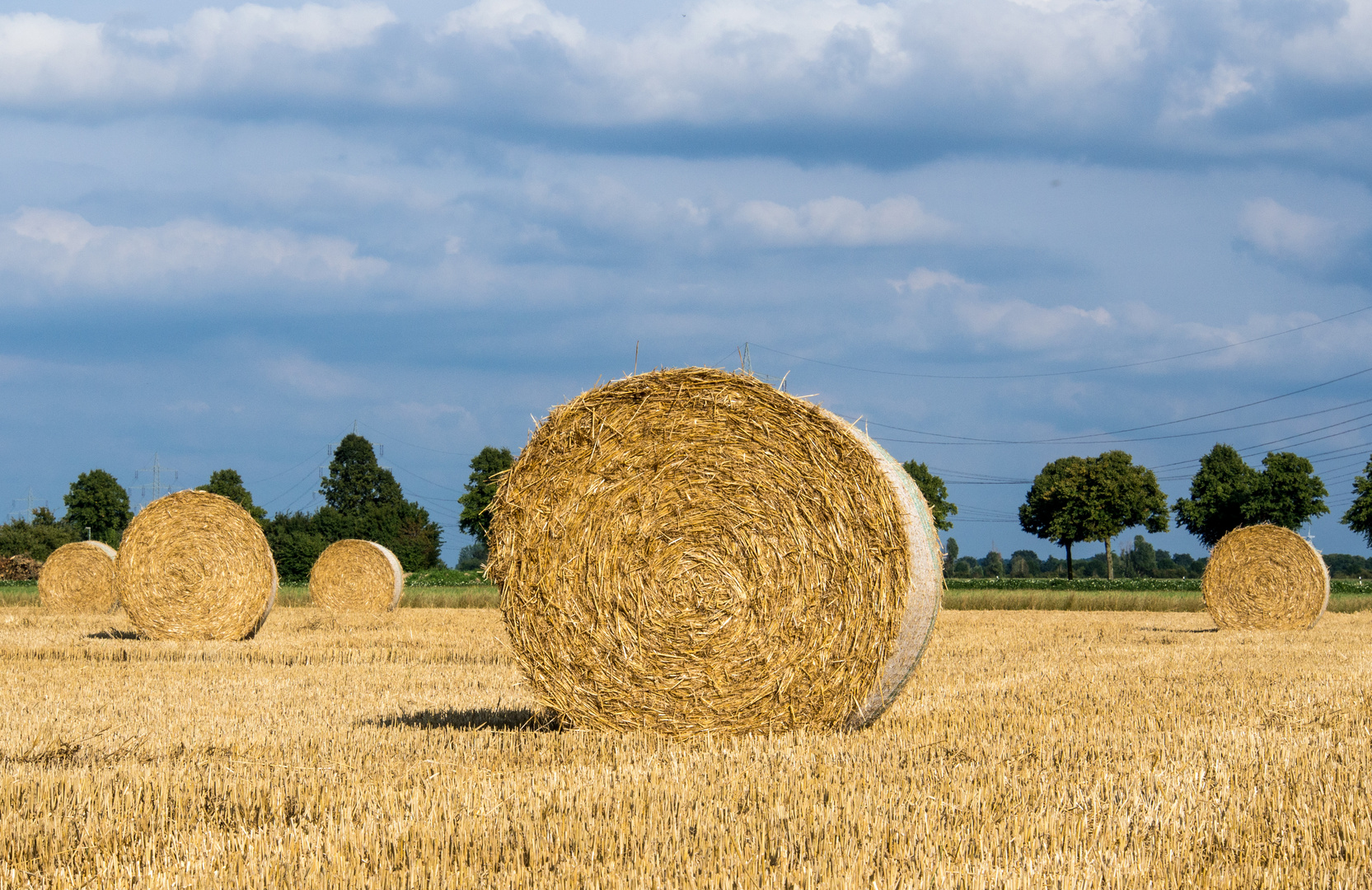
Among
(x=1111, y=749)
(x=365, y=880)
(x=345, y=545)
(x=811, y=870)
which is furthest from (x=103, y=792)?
(x=345, y=545)

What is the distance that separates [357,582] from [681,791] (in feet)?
61.7

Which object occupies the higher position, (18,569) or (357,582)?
(18,569)

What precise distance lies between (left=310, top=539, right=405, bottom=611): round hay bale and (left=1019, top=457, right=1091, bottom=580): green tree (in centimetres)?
4905

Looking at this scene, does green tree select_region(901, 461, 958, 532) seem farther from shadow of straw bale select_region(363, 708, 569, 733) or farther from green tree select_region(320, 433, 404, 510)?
shadow of straw bale select_region(363, 708, 569, 733)

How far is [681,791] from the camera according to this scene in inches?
214

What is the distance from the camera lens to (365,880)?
4090mm

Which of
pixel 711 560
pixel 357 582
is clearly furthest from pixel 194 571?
pixel 711 560

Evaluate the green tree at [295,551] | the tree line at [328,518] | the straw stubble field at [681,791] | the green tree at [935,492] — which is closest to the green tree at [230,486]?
the tree line at [328,518]

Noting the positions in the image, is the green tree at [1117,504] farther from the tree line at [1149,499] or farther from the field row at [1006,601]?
the field row at [1006,601]

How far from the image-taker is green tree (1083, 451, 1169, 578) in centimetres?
6612

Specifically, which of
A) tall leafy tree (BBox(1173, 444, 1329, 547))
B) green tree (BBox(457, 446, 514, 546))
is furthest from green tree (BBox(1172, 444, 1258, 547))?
green tree (BBox(457, 446, 514, 546))

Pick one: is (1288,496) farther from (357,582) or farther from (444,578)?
(357,582)

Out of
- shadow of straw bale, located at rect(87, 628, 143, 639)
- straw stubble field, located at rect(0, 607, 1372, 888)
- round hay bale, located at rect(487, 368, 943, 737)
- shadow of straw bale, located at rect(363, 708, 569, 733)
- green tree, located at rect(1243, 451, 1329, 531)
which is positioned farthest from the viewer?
green tree, located at rect(1243, 451, 1329, 531)

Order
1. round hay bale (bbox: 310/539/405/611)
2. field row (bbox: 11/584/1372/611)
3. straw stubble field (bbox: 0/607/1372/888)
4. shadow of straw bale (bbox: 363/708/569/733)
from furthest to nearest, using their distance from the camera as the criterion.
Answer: field row (bbox: 11/584/1372/611)
round hay bale (bbox: 310/539/405/611)
shadow of straw bale (bbox: 363/708/569/733)
straw stubble field (bbox: 0/607/1372/888)
